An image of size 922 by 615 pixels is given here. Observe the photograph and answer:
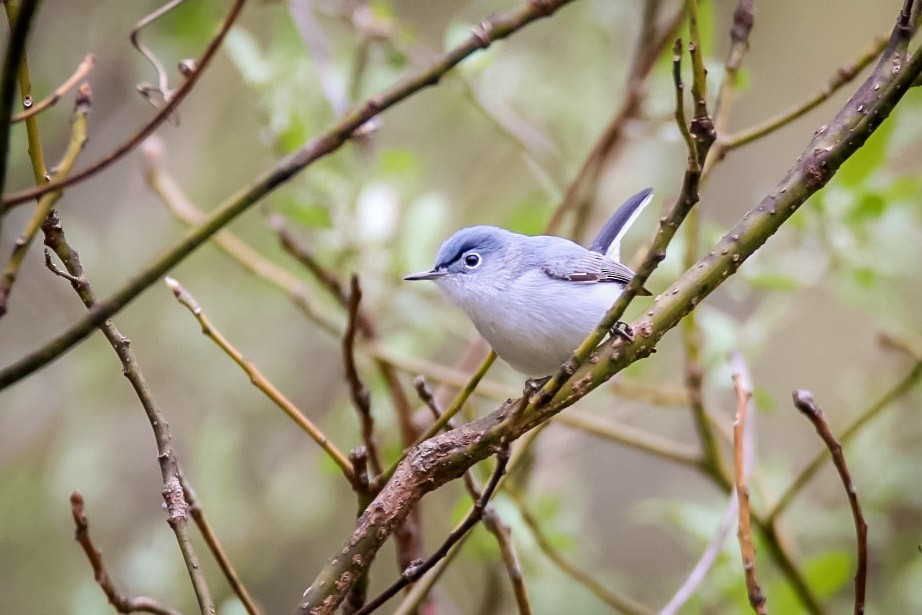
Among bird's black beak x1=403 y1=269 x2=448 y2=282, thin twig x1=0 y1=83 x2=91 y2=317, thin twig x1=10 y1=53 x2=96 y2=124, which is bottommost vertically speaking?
thin twig x1=0 y1=83 x2=91 y2=317

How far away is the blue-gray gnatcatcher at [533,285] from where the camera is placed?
200cm

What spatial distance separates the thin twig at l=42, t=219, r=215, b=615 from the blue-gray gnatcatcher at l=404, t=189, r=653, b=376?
0.85 meters

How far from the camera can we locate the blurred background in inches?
100

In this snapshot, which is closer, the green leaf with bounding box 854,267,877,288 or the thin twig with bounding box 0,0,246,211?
the thin twig with bounding box 0,0,246,211

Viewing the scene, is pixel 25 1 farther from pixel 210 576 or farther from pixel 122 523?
pixel 122 523

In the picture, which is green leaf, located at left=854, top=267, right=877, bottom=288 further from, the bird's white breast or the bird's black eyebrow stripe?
the bird's black eyebrow stripe

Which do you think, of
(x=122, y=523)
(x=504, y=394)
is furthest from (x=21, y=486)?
(x=504, y=394)

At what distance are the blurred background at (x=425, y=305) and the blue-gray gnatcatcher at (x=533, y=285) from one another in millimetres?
193

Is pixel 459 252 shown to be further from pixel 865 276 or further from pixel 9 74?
pixel 9 74

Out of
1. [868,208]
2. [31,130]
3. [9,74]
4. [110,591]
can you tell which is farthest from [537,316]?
[9,74]

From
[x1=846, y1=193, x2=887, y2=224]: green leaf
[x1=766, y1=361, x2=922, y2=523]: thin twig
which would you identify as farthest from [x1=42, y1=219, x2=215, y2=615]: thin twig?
[x1=846, y1=193, x2=887, y2=224]: green leaf

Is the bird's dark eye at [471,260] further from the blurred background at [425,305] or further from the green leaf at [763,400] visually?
the green leaf at [763,400]

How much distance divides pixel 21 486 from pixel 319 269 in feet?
8.13

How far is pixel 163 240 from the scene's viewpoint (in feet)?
14.6
